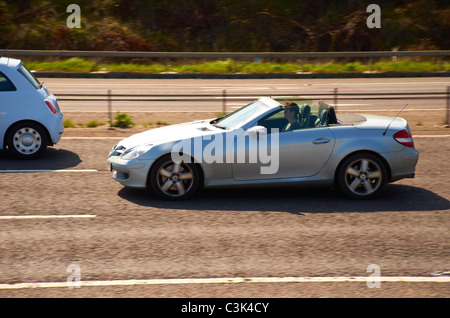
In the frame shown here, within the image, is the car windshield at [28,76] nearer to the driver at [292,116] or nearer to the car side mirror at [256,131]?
the car side mirror at [256,131]

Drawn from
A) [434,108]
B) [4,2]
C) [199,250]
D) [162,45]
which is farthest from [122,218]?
[4,2]

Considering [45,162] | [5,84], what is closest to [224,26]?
[5,84]

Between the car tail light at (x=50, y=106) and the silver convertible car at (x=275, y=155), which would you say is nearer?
the silver convertible car at (x=275, y=155)

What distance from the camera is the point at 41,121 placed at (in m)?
11.0

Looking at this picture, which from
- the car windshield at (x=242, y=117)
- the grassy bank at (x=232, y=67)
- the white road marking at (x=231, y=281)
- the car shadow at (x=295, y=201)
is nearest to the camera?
the white road marking at (x=231, y=281)

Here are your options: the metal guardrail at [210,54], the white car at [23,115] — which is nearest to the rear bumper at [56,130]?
the white car at [23,115]

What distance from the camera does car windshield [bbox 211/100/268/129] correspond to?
29.0 ft

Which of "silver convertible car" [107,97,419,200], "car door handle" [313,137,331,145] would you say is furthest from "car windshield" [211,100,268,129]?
"car door handle" [313,137,331,145]

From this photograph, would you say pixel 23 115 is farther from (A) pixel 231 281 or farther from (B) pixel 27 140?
(A) pixel 231 281

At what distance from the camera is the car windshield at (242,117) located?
8.83 m

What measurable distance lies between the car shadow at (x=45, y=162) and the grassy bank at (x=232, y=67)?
17.4 meters

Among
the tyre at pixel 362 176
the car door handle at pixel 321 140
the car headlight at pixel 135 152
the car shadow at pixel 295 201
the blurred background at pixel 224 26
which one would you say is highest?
the blurred background at pixel 224 26

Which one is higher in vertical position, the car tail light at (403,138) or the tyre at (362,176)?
the car tail light at (403,138)

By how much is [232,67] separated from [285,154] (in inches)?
852
